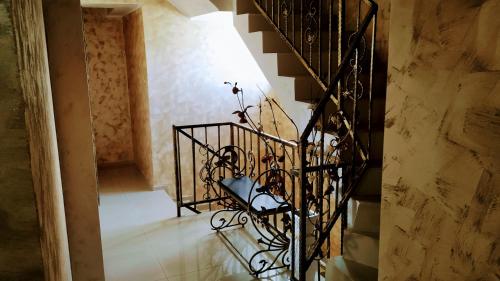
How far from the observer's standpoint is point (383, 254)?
1.49 m

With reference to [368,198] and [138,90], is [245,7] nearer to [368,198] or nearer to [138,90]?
[368,198]

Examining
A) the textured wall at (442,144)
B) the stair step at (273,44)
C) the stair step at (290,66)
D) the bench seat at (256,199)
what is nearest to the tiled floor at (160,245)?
the bench seat at (256,199)

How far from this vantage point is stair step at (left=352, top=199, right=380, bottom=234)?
94.1 inches

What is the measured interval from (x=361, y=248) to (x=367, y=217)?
0.19 m

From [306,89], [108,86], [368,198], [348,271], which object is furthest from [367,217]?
[108,86]

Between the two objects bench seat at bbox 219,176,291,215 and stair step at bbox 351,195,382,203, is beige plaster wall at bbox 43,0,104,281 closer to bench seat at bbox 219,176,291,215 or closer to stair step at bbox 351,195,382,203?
bench seat at bbox 219,176,291,215

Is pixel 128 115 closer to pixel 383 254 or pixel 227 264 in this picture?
pixel 227 264

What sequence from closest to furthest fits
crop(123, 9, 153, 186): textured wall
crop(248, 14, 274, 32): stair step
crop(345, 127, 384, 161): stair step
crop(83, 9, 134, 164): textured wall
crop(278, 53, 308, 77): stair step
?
crop(345, 127, 384, 161): stair step → crop(278, 53, 308, 77): stair step → crop(248, 14, 274, 32): stair step → crop(123, 9, 153, 186): textured wall → crop(83, 9, 134, 164): textured wall

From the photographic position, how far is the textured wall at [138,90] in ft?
17.6

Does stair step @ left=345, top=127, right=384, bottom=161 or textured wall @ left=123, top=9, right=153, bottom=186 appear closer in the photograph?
stair step @ left=345, top=127, right=384, bottom=161

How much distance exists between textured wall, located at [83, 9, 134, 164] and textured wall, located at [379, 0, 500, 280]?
5572mm

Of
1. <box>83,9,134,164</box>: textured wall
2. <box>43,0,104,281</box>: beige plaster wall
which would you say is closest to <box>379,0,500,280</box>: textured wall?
<box>43,0,104,281</box>: beige plaster wall

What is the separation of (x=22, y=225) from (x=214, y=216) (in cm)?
322

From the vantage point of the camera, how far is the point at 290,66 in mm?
3379
